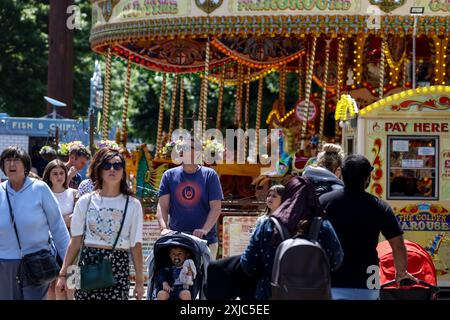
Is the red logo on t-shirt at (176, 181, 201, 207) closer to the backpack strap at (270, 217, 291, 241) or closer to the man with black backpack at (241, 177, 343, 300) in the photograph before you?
the man with black backpack at (241, 177, 343, 300)

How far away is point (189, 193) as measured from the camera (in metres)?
10.2

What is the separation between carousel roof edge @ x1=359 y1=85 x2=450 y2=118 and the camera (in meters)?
13.6

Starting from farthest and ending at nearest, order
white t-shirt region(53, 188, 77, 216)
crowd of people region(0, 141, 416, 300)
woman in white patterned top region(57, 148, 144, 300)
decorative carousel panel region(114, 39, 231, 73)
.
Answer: decorative carousel panel region(114, 39, 231, 73) → white t-shirt region(53, 188, 77, 216) → woman in white patterned top region(57, 148, 144, 300) → crowd of people region(0, 141, 416, 300)

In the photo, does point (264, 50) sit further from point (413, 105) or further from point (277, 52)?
point (413, 105)

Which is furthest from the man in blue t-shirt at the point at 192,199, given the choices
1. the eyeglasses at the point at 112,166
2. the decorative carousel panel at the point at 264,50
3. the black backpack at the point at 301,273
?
the decorative carousel panel at the point at 264,50

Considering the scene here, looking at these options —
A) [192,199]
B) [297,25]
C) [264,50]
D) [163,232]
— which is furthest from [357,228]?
[264,50]

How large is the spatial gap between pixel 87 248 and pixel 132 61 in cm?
1764

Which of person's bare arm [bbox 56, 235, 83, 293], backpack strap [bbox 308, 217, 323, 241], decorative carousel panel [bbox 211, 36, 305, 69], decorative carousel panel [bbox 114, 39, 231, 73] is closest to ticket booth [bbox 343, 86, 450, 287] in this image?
person's bare arm [bbox 56, 235, 83, 293]

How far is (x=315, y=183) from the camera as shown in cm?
885

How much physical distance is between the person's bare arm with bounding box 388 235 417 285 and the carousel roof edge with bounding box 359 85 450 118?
5.91m
